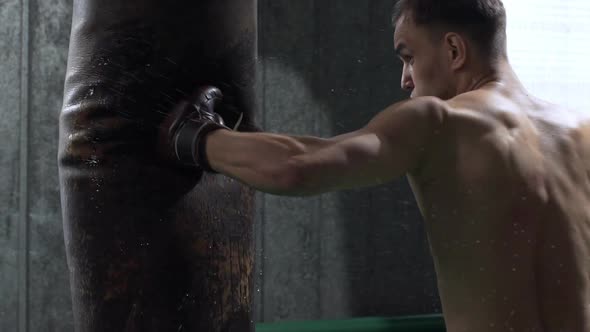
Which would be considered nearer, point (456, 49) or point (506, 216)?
point (506, 216)

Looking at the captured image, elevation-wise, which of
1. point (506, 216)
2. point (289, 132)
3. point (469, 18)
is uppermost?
point (289, 132)

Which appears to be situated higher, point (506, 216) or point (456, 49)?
point (456, 49)

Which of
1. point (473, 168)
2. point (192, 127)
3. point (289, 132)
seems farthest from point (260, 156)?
point (289, 132)

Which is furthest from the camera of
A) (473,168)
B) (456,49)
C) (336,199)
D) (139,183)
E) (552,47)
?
(552,47)

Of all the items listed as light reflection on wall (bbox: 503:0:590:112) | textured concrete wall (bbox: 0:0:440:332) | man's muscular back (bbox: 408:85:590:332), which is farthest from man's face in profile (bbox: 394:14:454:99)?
light reflection on wall (bbox: 503:0:590:112)

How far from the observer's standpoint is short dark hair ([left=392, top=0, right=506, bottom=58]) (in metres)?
2.06

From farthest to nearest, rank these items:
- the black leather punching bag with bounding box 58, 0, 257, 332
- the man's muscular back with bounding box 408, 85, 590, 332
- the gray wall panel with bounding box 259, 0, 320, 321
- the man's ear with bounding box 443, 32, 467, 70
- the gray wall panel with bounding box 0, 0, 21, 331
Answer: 1. the gray wall panel with bounding box 259, 0, 320, 321
2. the gray wall panel with bounding box 0, 0, 21, 331
3. the man's ear with bounding box 443, 32, 467, 70
4. the man's muscular back with bounding box 408, 85, 590, 332
5. the black leather punching bag with bounding box 58, 0, 257, 332

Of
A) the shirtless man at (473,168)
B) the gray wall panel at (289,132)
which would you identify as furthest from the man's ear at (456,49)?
the gray wall panel at (289,132)

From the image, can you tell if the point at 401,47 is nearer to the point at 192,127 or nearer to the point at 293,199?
the point at 192,127

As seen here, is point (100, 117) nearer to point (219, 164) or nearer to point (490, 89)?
point (219, 164)

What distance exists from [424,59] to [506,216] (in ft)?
1.55

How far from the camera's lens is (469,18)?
2.06 m

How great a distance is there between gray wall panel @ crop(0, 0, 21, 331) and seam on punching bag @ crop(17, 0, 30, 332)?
2 cm

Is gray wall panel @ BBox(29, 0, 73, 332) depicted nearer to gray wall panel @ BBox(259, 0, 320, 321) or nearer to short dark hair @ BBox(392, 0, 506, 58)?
gray wall panel @ BBox(259, 0, 320, 321)
